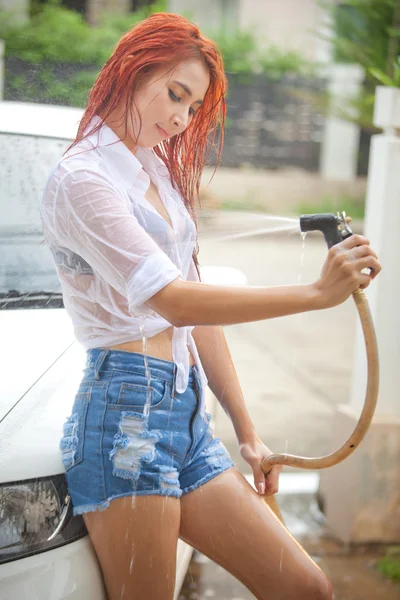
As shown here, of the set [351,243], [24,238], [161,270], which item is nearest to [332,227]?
[351,243]

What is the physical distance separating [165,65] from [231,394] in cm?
69

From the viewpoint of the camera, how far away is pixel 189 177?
1603 millimetres

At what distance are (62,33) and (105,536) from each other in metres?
1.08

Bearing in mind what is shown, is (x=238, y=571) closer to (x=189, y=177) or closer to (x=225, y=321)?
(x=225, y=321)

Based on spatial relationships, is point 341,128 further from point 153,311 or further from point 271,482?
point 153,311

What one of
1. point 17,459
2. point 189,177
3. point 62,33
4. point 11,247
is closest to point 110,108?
point 189,177

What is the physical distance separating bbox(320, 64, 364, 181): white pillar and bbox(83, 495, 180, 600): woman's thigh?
4.55 meters

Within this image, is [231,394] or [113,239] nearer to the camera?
[113,239]

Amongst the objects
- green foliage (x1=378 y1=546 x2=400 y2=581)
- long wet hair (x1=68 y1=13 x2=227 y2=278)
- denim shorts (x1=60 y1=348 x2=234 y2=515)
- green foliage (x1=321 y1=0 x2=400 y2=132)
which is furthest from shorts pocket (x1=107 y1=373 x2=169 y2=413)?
green foliage (x1=321 y1=0 x2=400 y2=132)

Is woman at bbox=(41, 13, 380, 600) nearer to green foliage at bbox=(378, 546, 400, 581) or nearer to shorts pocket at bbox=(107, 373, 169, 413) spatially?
shorts pocket at bbox=(107, 373, 169, 413)

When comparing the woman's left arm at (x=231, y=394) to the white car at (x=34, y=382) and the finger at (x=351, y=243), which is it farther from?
the finger at (x=351, y=243)

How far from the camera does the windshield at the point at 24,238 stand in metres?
1.56

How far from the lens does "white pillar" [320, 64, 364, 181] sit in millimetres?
6336

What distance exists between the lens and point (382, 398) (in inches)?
119
